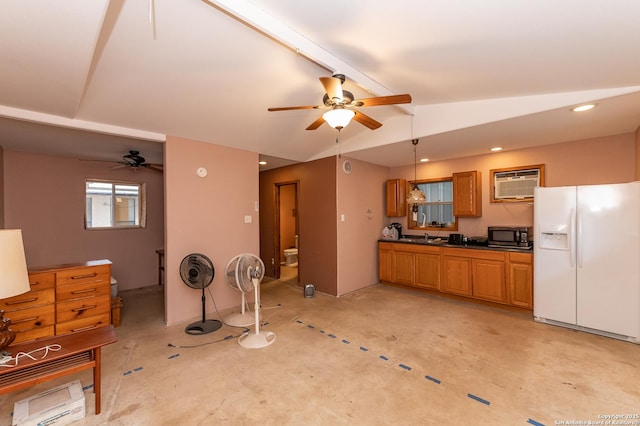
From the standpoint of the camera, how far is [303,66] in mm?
2406

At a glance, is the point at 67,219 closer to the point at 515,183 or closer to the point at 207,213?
the point at 207,213

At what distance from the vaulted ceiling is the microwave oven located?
1.25 metres

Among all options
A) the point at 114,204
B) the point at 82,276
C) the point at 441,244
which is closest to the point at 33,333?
the point at 82,276

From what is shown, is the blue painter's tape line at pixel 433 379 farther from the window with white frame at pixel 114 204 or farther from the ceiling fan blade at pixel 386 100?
the window with white frame at pixel 114 204

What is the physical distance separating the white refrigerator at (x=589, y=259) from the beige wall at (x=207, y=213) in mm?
3962

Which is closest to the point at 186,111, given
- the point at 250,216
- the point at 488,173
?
the point at 250,216

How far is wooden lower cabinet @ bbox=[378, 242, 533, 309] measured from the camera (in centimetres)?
374

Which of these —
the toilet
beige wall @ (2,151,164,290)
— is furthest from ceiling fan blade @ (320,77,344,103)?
the toilet

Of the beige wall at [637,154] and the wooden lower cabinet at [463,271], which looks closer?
the beige wall at [637,154]

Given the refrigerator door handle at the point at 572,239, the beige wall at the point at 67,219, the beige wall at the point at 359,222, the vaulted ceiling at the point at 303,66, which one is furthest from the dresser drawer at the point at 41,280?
the refrigerator door handle at the point at 572,239

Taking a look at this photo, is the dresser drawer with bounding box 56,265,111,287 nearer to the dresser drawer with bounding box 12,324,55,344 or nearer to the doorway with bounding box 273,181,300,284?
the dresser drawer with bounding box 12,324,55,344

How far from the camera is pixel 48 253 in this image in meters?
4.36

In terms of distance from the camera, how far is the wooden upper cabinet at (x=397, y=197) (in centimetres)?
533

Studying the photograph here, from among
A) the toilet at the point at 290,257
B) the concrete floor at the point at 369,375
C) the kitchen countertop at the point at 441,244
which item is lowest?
the concrete floor at the point at 369,375
